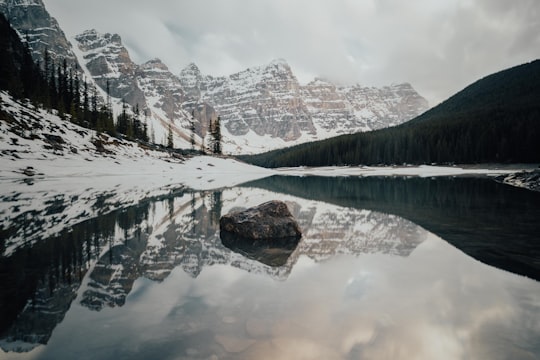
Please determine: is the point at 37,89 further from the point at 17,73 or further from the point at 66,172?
the point at 66,172

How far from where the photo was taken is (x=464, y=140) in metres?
82.9

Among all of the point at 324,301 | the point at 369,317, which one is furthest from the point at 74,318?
the point at 369,317

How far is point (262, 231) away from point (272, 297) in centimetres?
550

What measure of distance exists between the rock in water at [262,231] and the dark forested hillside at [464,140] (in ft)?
270

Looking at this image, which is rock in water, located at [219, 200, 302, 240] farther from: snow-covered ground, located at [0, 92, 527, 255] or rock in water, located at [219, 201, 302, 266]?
snow-covered ground, located at [0, 92, 527, 255]

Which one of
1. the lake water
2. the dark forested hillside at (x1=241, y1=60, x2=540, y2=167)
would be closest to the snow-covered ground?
the lake water

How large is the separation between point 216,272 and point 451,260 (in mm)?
6223

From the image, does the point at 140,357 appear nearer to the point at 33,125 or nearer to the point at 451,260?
the point at 451,260

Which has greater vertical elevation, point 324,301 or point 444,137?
point 444,137

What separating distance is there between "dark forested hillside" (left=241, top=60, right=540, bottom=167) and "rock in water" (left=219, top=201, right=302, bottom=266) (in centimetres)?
8235

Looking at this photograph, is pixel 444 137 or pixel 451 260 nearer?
pixel 451 260

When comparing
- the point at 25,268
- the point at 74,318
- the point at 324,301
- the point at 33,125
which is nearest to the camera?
the point at 74,318

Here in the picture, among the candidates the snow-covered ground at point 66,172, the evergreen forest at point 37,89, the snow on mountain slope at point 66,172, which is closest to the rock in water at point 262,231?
the snow-covered ground at point 66,172

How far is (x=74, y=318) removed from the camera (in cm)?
479
